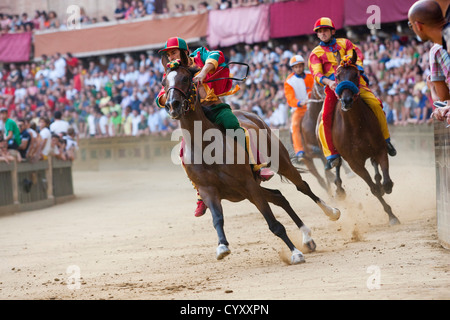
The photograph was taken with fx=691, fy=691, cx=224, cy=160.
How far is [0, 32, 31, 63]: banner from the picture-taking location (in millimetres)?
31531

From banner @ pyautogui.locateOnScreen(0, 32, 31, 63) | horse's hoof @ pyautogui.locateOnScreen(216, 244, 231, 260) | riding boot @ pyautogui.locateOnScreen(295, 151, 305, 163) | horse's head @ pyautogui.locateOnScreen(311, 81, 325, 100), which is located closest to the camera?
horse's hoof @ pyautogui.locateOnScreen(216, 244, 231, 260)

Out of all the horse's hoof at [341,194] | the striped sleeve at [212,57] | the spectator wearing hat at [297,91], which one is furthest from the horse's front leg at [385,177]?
the spectator wearing hat at [297,91]

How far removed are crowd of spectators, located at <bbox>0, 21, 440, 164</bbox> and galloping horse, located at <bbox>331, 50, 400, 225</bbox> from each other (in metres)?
8.20

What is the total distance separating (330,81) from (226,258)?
3335 mm

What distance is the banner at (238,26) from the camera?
24.8m

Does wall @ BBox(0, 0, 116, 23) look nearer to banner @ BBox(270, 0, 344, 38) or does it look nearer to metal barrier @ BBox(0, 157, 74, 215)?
banner @ BBox(270, 0, 344, 38)

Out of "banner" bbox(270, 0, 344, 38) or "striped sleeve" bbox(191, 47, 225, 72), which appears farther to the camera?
"banner" bbox(270, 0, 344, 38)

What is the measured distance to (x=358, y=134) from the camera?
9852mm

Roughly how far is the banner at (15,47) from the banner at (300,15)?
41.9ft

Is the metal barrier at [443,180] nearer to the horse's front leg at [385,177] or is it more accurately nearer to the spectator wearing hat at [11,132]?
the horse's front leg at [385,177]

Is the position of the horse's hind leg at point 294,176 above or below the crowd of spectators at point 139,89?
below

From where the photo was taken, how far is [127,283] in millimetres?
6918

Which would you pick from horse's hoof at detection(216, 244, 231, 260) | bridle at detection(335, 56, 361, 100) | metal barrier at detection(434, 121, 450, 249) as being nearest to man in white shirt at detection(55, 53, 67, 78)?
bridle at detection(335, 56, 361, 100)
